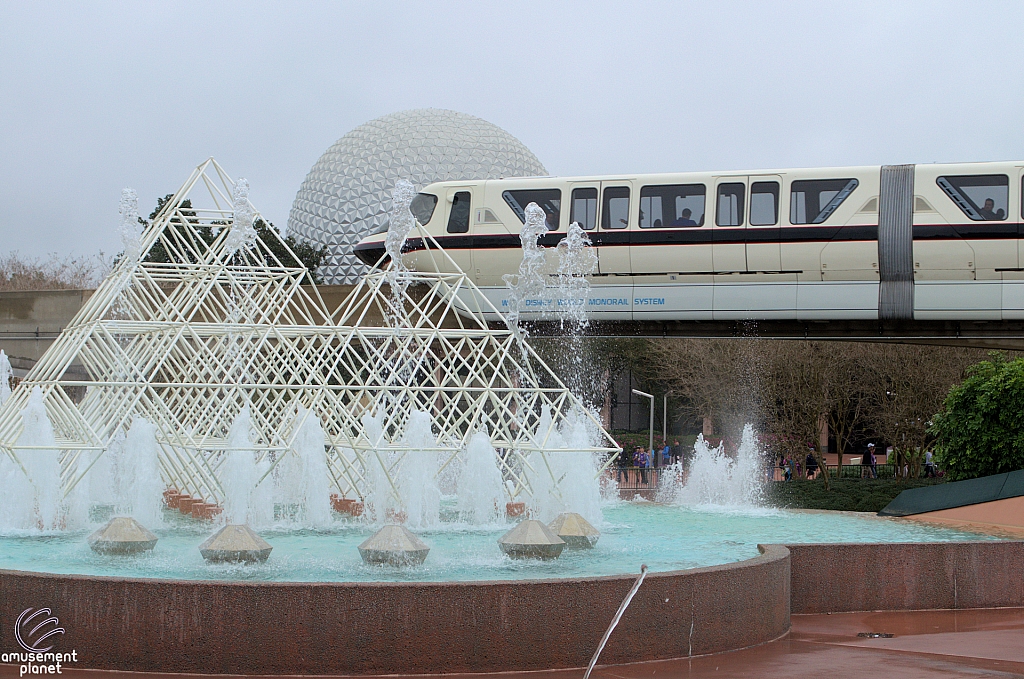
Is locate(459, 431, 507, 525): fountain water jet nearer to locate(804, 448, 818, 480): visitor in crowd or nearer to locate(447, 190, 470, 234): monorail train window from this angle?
locate(447, 190, 470, 234): monorail train window

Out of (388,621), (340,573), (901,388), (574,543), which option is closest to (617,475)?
(901,388)

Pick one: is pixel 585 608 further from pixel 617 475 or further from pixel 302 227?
pixel 302 227

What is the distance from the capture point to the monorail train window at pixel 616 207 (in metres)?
24.7

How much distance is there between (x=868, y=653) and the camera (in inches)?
400

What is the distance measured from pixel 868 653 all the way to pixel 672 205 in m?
15.4

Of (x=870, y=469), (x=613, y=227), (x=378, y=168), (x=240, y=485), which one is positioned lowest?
(x=870, y=469)

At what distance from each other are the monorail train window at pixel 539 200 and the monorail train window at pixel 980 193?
26.9 ft

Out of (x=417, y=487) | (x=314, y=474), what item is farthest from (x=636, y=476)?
(x=314, y=474)

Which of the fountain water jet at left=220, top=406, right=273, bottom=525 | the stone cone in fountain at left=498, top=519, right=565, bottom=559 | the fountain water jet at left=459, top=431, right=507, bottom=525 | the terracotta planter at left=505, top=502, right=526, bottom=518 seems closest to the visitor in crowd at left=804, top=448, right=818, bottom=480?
the terracotta planter at left=505, top=502, right=526, bottom=518

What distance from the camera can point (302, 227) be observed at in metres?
52.5

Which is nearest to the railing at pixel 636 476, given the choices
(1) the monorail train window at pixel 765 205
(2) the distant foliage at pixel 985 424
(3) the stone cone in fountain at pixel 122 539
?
(2) the distant foliage at pixel 985 424

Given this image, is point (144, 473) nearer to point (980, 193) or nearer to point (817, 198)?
point (817, 198)

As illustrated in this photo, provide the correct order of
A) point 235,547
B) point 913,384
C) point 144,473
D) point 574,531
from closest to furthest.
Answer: point 235,547 < point 574,531 < point 144,473 < point 913,384

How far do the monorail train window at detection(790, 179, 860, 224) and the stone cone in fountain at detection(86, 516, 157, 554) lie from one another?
15.8m
